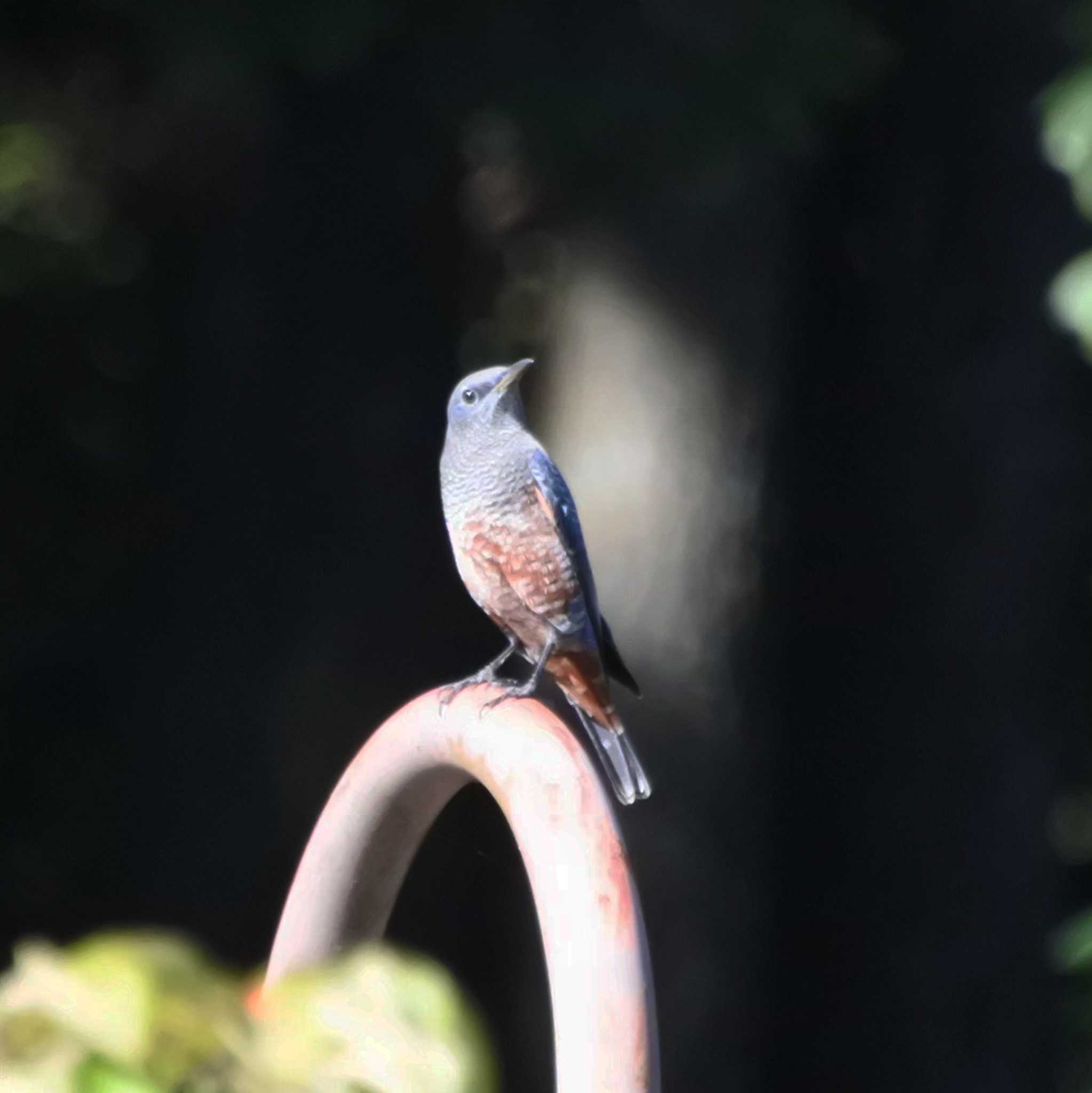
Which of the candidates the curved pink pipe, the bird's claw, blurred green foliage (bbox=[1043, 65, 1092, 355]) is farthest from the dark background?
the curved pink pipe

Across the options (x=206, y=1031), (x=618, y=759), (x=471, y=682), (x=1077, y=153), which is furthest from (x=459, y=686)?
(x=1077, y=153)

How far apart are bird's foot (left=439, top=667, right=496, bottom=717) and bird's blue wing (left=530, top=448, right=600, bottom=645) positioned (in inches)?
8.4

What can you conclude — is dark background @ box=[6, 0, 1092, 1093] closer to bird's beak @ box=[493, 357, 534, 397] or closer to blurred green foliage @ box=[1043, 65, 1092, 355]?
blurred green foliage @ box=[1043, 65, 1092, 355]

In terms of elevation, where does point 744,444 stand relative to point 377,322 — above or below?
below

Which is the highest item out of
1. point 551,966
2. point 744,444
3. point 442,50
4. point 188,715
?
point 442,50

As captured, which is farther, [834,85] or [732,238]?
[732,238]

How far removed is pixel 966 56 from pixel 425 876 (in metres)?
2.77

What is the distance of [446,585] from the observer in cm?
477

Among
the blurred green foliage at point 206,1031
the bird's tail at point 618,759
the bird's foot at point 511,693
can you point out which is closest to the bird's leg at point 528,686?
the bird's foot at point 511,693

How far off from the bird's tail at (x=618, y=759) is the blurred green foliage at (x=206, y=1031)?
1458 mm

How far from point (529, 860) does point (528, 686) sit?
0.68 meters

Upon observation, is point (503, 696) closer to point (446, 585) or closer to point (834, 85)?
point (834, 85)

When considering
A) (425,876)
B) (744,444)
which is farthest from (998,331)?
(425,876)

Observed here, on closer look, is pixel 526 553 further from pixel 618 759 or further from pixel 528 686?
pixel 528 686
